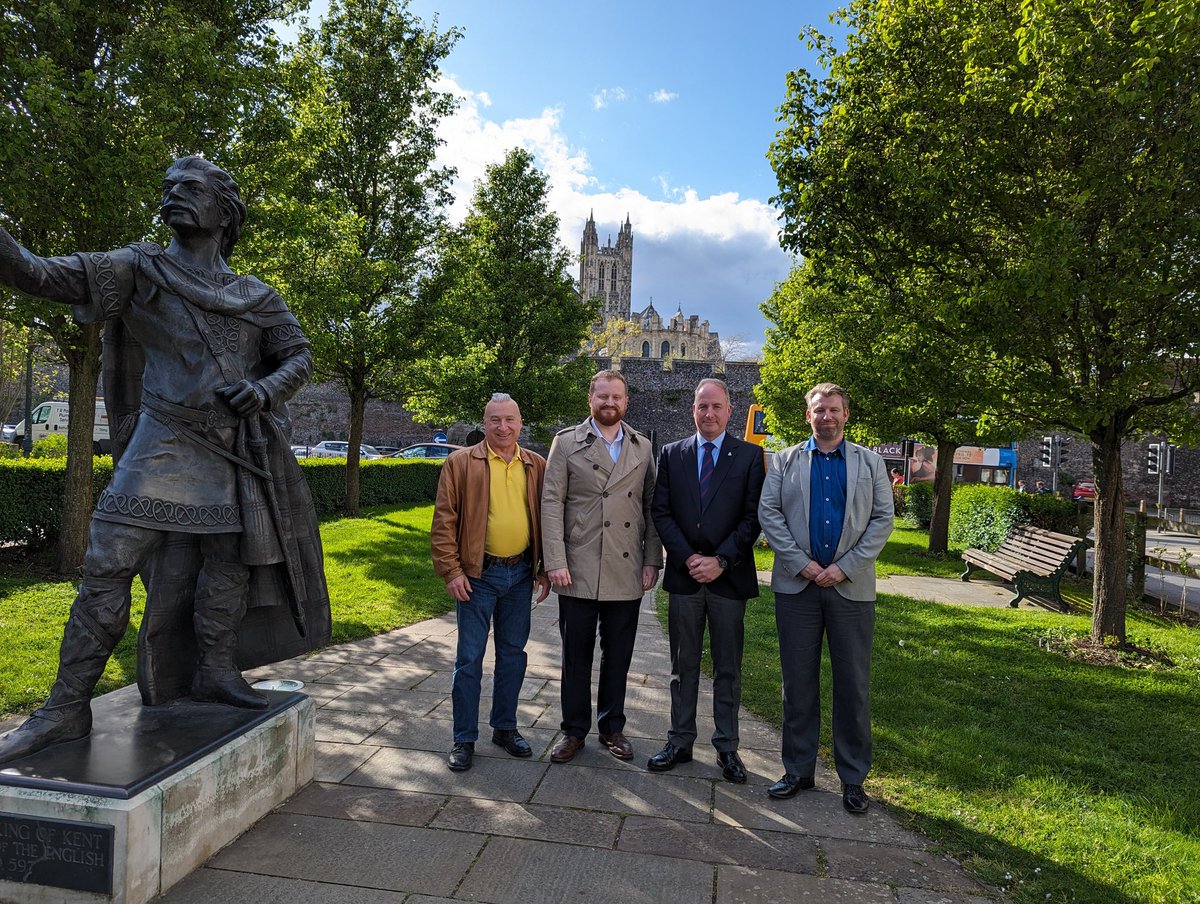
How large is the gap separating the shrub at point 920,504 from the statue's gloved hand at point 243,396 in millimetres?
18232

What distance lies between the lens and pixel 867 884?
2.70 m

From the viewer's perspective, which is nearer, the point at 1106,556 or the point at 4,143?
the point at 4,143

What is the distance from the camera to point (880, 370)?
9.84m

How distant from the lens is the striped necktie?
3.70m

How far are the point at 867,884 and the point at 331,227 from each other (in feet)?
38.9

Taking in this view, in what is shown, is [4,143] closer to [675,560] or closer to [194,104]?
[194,104]

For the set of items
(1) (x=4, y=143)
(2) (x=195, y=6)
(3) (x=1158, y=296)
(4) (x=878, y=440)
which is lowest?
(4) (x=878, y=440)

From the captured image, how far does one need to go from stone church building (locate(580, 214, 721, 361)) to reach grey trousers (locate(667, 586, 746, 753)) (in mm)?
76862

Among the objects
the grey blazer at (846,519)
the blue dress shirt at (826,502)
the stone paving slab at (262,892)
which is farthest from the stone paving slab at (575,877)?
the blue dress shirt at (826,502)

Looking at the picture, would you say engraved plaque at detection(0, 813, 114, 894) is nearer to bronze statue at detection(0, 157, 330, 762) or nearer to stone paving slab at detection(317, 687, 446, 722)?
bronze statue at detection(0, 157, 330, 762)

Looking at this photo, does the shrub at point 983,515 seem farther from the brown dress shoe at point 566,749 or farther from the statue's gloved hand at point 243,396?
the statue's gloved hand at point 243,396

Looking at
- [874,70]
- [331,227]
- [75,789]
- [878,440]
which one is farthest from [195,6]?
[878,440]

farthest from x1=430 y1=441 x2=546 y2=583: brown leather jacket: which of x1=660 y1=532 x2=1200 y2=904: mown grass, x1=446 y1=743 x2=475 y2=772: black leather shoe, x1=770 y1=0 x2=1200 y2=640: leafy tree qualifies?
x1=770 y1=0 x2=1200 y2=640: leafy tree

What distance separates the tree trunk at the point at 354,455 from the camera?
1488 cm
